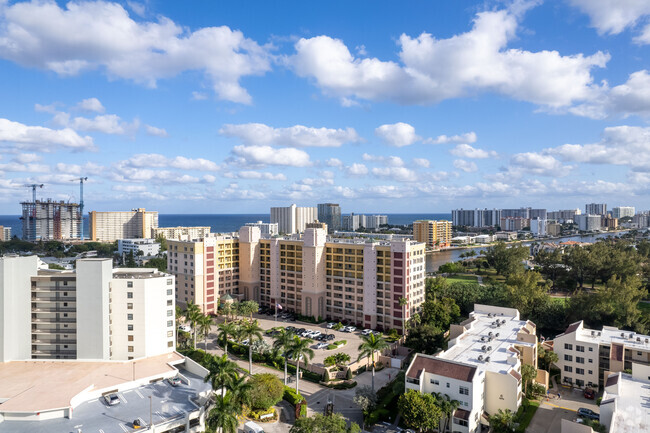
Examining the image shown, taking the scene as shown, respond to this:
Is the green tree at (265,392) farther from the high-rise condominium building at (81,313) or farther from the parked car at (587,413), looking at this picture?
the parked car at (587,413)

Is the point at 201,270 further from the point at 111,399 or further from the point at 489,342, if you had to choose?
the point at 489,342

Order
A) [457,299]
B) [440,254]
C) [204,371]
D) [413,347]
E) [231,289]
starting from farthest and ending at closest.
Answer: [440,254]
[231,289]
[457,299]
[413,347]
[204,371]

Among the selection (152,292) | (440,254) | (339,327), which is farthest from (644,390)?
(440,254)

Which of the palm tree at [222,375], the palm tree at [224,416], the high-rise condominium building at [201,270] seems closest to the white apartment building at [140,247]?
the high-rise condominium building at [201,270]

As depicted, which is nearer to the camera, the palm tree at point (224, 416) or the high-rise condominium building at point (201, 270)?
the palm tree at point (224, 416)

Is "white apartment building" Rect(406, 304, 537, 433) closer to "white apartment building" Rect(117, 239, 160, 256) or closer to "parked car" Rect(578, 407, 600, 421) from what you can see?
"parked car" Rect(578, 407, 600, 421)

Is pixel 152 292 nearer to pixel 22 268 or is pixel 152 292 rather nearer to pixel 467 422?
pixel 22 268
